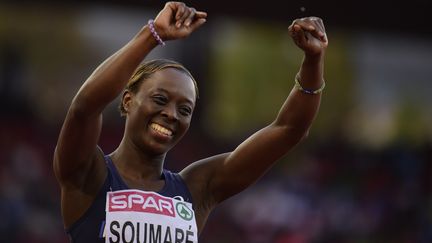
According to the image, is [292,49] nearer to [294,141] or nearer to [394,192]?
[394,192]

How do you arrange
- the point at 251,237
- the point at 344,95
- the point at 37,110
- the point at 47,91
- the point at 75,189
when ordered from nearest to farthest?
the point at 75,189
the point at 251,237
the point at 37,110
the point at 47,91
the point at 344,95

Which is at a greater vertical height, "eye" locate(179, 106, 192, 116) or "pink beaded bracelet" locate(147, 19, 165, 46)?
"pink beaded bracelet" locate(147, 19, 165, 46)

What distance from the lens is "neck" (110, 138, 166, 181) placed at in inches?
157

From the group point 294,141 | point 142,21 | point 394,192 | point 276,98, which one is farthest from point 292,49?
point 294,141

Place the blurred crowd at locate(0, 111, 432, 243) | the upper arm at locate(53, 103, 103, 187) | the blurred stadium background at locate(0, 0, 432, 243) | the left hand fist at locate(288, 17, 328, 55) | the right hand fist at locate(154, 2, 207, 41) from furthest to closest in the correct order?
1. the blurred stadium background at locate(0, 0, 432, 243)
2. the blurred crowd at locate(0, 111, 432, 243)
3. the left hand fist at locate(288, 17, 328, 55)
4. the upper arm at locate(53, 103, 103, 187)
5. the right hand fist at locate(154, 2, 207, 41)

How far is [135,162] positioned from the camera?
399 cm

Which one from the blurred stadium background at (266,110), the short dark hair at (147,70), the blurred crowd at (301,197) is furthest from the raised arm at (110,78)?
the blurred crowd at (301,197)

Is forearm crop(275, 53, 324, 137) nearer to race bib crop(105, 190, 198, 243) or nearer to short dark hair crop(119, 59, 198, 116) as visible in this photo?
short dark hair crop(119, 59, 198, 116)

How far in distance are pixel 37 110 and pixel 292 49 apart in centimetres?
449

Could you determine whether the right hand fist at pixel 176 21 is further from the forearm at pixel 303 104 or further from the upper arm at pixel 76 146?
the forearm at pixel 303 104

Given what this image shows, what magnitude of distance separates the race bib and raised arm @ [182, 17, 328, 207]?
210 millimetres

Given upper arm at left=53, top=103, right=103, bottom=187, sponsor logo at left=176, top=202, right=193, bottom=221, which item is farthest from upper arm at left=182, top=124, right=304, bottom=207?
upper arm at left=53, top=103, right=103, bottom=187

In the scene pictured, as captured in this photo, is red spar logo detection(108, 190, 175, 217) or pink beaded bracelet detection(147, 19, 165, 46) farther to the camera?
red spar logo detection(108, 190, 175, 217)

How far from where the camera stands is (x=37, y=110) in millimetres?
14297
